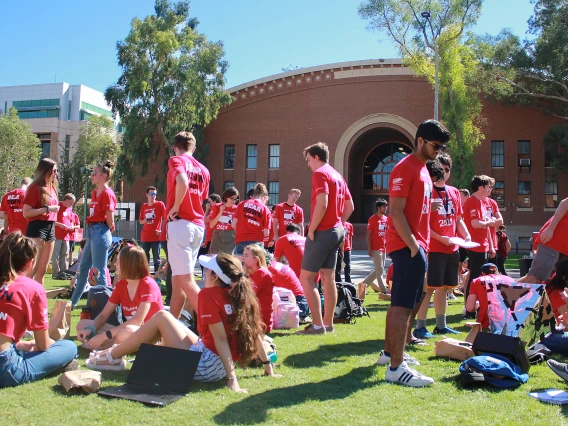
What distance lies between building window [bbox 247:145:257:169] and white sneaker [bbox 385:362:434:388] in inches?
1503

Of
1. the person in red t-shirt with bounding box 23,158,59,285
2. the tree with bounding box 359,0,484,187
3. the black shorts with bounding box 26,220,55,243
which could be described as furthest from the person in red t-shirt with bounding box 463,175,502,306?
the tree with bounding box 359,0,484,187

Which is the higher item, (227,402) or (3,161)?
(3,161)

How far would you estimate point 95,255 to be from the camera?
7.18 m

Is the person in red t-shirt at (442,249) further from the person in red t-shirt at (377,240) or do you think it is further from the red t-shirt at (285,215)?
the red t-shirt at (285,215)

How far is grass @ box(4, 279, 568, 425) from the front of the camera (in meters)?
3.45

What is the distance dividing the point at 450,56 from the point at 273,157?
15.0 m

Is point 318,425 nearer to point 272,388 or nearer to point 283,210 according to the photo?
point 272,388

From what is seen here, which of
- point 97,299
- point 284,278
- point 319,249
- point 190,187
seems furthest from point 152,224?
point 319,249

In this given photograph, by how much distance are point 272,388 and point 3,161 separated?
1926 inches

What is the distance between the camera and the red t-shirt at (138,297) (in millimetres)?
5113

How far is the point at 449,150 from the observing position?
113 feet

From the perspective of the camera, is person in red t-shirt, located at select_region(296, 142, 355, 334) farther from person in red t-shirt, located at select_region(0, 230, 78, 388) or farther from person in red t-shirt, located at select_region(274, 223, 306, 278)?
person in red t-shirt, located at select_region(0, 230, 78, 388)

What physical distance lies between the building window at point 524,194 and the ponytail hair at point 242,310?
3701 centimetres

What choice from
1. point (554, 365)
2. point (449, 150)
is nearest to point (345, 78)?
point (449, 150)
